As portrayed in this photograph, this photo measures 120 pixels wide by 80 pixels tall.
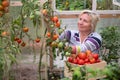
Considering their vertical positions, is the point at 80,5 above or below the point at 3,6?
below

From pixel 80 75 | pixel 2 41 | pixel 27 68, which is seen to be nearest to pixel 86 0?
pixel 27 68

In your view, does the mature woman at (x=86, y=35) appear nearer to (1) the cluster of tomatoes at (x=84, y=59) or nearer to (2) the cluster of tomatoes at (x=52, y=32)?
(2) the cluster of tomatoes at (x=52, y=32)

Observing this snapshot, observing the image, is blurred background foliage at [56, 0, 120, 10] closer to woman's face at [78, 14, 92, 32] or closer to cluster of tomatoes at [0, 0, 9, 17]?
woman's face at [78, 14, 92, 32]

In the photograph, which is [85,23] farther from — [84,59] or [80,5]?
[80,5]

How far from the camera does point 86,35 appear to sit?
256 cm

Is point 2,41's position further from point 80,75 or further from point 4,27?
A: point 80,75

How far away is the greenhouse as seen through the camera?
68.4 inches

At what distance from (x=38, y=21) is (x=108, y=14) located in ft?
8.70

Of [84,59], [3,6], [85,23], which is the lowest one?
[84,59]

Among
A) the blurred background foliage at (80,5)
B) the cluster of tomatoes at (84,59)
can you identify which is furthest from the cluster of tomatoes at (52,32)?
the blurred background foliage at (80,5)

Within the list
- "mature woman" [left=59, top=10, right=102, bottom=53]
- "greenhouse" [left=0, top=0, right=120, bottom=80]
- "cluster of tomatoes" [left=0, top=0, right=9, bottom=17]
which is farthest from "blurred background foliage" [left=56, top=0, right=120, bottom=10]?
"cluster of tomatoes" [left=0, top=0, right=9, bottom=17]

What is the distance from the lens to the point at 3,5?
6.61 ft

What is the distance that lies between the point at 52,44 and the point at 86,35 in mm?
528

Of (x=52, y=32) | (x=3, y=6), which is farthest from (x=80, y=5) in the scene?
(x=3, y=6)
